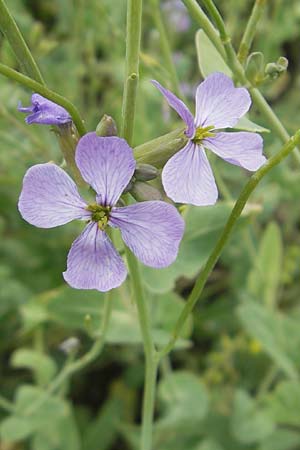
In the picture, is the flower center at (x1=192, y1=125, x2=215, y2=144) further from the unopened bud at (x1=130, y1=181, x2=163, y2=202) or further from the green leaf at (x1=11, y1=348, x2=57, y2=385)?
the green leaf at (x1=11, y1=348, x2=57, y2=385)

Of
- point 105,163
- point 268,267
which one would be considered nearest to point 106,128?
point 105,163

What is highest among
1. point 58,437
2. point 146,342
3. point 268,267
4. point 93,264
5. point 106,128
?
point 106,128

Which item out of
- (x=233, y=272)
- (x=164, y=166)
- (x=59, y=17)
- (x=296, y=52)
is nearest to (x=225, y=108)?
(x=164, y=166)

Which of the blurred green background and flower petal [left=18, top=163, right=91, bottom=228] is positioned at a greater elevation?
flower petal [left=18, top=163, right=91, bottom=228]

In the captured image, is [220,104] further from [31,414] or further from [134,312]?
[31,414]

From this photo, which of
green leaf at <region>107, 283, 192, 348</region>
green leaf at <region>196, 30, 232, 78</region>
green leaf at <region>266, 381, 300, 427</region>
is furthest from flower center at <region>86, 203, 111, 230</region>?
green leaf at <region>266, 381, 300, 427</region>

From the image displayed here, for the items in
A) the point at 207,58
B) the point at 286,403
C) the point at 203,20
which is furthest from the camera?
the point at 286,403

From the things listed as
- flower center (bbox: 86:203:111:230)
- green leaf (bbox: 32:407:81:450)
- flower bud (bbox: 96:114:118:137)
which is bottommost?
green leaf (bbox: 32:407:81:450)

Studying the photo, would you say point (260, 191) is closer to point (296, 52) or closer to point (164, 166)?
point (296, 52)
